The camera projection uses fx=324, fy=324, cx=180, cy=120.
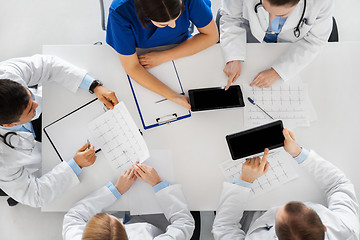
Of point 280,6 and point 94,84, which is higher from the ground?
point 280,6

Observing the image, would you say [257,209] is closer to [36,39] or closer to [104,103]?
[104,103]

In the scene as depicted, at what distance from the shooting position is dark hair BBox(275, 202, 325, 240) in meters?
1.09

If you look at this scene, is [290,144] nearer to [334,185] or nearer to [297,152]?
[297,152]

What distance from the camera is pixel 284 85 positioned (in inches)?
56.7

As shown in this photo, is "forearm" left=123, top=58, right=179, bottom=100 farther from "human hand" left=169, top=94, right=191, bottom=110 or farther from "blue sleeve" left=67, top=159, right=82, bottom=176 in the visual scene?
"blue sleeve" left=67, top=159, right=82, bottom=176

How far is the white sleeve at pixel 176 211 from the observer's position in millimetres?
1355

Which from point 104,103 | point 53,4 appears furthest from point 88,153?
point 53,4

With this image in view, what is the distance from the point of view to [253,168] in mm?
1338

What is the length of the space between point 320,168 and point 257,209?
1.03 ft

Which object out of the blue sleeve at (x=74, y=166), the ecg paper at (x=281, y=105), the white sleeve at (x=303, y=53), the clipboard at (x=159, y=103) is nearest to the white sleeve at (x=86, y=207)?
the blue sleeve at (x=74, y=166)

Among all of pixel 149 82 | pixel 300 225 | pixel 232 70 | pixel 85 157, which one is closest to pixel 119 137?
pixel 85 157

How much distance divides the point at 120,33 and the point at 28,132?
2.07 ft

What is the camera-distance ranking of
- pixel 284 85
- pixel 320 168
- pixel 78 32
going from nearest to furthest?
1. pixel 320 168
2. pixel 284 85
3. pixel 78 32

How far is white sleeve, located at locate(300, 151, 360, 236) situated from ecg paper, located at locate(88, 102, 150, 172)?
2.33 ft
